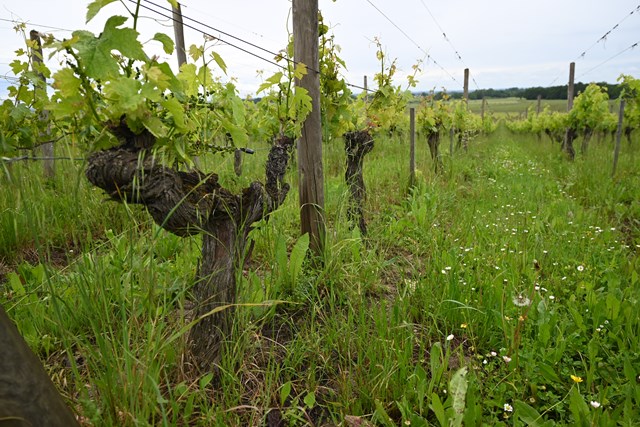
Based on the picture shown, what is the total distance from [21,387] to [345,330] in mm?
1517

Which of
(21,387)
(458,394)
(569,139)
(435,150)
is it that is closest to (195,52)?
(21,387)

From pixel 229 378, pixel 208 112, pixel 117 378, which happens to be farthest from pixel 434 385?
pixel 208 112

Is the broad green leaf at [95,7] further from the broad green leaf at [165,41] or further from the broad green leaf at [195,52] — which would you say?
the broad green leaf at [195,52]

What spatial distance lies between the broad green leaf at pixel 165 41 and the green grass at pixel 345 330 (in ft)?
2.07

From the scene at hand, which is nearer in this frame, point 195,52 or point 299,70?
point 195,52

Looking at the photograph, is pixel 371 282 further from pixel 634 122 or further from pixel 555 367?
pixel 634 122

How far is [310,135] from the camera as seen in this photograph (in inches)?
104

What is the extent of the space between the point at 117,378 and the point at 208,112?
1.19 meters

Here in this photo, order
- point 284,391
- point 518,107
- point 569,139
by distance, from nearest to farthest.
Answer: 1. point 284,391
2. point 569,139
3. point 518,107

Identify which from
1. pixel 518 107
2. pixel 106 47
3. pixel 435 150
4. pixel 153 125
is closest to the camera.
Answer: pixel 106 47

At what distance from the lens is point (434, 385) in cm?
170

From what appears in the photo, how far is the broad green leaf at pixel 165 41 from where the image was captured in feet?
4.57

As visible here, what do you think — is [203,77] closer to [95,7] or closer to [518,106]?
[95,7]

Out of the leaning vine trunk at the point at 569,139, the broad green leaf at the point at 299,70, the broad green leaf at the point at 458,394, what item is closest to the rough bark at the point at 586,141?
the leaning vine trunk at the point at 569,139
